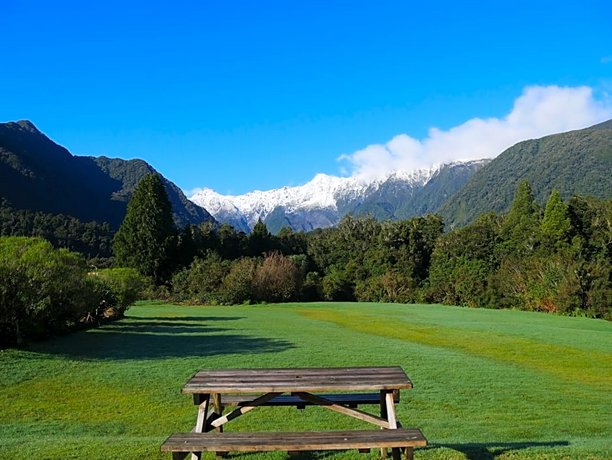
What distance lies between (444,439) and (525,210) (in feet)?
173

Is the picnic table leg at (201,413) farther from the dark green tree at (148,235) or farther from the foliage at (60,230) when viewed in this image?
the foliage at (60,230)

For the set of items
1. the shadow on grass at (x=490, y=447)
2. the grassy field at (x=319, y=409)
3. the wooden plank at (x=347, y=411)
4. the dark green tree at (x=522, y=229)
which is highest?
the dark green tree at (x=522, y=229)

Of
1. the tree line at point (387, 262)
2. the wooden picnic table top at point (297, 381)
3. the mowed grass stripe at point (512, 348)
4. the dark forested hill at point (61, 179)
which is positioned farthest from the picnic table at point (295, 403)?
the dark forested hill at point (61, 179)

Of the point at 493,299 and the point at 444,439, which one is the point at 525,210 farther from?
the point at 444,439

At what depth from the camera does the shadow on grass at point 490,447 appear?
237 inches

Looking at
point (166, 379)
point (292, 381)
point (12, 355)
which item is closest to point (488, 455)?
point (292, 381)

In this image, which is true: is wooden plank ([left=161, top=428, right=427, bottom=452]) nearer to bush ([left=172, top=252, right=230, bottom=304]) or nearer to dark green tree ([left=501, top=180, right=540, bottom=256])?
bush ([left=172, top=252, right=230, bottom=304])

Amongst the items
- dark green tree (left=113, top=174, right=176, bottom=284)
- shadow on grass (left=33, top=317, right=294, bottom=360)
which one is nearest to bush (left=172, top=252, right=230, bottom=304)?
dark green tree (left=113, top=174, right=176, bottom=284)

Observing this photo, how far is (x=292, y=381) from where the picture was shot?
215 inches

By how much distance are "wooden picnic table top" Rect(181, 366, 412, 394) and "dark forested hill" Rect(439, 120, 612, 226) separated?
129 metres

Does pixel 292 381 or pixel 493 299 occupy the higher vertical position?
pixel 292 381

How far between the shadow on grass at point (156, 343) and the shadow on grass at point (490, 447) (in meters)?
10.2

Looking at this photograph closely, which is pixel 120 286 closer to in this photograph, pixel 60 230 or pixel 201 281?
pixel 201 281

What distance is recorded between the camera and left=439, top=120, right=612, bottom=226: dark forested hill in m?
136
